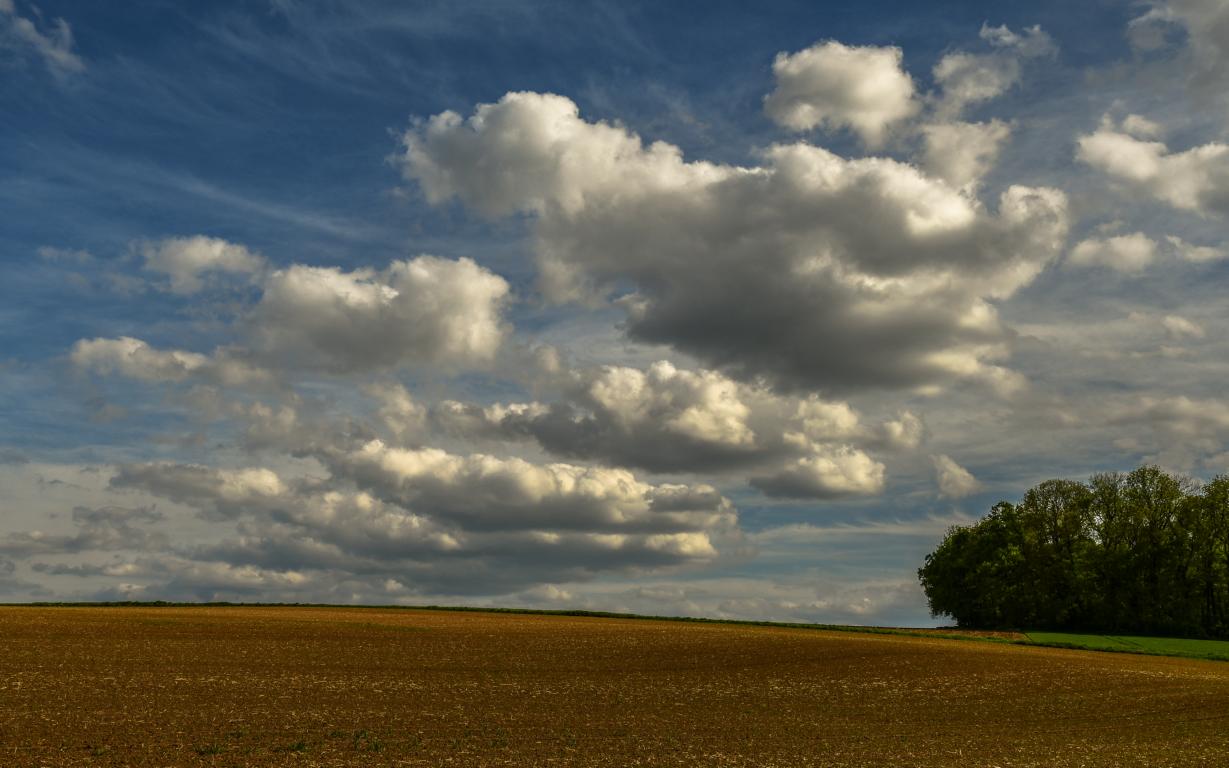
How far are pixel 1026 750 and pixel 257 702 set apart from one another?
29.0 m

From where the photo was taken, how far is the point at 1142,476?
11100cm

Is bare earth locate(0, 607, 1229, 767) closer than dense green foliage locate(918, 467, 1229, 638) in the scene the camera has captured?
Yes

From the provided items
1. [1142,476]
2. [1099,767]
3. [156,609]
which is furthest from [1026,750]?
[1142,476]

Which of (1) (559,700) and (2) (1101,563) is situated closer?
(1) (559,700)

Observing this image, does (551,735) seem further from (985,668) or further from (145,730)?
(985,668)

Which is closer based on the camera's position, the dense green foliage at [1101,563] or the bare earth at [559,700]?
the bare earth at [559,700]

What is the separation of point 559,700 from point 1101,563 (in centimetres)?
8397

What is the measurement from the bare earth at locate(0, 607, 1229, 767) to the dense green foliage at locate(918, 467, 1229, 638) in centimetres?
3646

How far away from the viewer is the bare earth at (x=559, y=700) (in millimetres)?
31875

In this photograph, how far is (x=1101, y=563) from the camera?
106 metres

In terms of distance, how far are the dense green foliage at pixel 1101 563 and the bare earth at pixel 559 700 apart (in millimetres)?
36461

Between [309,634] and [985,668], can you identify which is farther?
[309,634]

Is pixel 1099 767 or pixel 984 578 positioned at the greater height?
pixel 984 578

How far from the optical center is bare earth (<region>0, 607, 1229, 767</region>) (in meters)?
31.9
